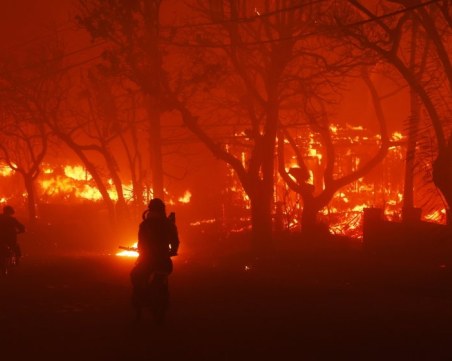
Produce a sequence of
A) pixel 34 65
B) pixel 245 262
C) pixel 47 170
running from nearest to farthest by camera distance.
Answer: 1. pixel 245 262
2. pixel 34 65
3. pixel 47 170

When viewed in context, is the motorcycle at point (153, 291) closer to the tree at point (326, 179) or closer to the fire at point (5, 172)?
the tree at point (326, 179)

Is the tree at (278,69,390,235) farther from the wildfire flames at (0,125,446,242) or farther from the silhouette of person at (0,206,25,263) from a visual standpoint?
the silhouette of person at (0,206,25,263)

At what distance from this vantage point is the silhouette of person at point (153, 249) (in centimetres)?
1120

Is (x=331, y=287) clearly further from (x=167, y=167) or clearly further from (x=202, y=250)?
(x=167, y=167)

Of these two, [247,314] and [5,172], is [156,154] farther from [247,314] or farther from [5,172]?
[5,172]

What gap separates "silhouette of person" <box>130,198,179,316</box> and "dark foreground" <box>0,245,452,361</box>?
689 mm

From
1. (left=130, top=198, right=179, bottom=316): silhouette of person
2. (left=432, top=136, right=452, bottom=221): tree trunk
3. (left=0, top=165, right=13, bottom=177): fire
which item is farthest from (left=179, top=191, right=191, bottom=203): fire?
(left=130, top=198, right=179, bottom=316): silhouette of person

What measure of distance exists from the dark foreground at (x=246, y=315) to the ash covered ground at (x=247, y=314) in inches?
0.7

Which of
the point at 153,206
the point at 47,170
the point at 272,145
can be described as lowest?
the point at 153,206

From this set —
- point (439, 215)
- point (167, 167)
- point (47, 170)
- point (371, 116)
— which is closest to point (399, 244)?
point (439, 215)

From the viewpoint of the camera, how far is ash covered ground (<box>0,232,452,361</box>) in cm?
945

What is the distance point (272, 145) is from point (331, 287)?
27.6 feet

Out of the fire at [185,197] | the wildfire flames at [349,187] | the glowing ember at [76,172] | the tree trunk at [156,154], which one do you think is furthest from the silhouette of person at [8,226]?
the glowing ember at [76,172]

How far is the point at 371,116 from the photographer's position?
42969 mm
